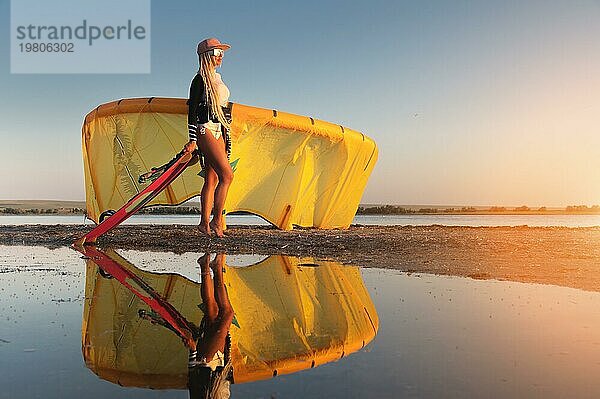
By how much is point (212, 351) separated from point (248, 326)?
823 millimetres

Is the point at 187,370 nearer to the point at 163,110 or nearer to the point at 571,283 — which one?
the point at 571,283

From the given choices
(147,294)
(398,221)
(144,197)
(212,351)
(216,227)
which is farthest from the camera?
(398,221)

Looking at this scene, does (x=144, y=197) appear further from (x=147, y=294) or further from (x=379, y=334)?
(x=379, y=334)

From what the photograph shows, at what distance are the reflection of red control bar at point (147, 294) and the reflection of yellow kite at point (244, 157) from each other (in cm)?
398

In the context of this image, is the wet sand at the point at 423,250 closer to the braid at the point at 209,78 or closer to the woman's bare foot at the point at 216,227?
the woman's bare foot at the point at 216,227

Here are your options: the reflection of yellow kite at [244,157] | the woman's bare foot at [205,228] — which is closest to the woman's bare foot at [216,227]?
the woman's bare foot at [205,228]

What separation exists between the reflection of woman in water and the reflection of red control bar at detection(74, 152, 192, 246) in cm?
572

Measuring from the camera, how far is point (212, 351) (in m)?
3.88

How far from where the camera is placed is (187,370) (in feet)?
11.1

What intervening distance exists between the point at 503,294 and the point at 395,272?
2.01 m

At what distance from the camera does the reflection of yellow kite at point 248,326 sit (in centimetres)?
353

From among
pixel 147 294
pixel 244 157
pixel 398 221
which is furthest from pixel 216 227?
pixel 398 221

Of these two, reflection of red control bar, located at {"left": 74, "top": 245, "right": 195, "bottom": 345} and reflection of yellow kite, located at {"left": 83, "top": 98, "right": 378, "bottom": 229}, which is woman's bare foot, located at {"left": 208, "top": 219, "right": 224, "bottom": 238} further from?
reflection of red control bar, located at {"left": 74, "top": 245, "right": 195, "bottom": 345}

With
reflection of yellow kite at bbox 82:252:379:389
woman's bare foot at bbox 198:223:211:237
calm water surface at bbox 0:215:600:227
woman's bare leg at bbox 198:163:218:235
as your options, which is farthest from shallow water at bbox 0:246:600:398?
calm water surface at bbox 0:215:600:227
